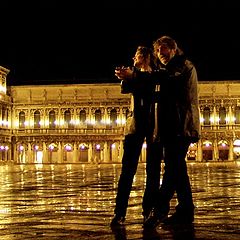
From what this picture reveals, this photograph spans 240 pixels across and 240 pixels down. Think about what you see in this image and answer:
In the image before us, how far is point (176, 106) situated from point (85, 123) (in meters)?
62.4

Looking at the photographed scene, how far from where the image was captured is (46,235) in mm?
4312

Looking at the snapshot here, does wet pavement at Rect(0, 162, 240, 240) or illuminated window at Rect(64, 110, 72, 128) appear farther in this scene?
illuminated window at Rect(64, 110, 72, 128)

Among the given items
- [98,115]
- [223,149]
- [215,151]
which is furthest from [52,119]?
[223,149]

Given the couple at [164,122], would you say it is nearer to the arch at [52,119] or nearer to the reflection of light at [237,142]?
the reflection of light at [237,142]

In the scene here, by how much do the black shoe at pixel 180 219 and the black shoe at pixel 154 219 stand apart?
0.06 meters

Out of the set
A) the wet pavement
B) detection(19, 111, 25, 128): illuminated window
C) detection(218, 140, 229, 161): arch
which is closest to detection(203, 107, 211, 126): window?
detection(218, 140, 229, 161): arch

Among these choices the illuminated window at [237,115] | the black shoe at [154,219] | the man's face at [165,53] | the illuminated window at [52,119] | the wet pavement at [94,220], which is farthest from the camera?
the illuminated window at [52,119]

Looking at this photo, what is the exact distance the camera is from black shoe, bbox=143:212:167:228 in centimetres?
480

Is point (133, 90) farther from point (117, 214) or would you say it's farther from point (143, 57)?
point (117, 214)

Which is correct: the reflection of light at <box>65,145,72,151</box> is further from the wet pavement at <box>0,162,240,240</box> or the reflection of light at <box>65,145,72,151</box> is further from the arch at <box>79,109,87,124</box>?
the wet pavement at <box>0,162,240,240</box>

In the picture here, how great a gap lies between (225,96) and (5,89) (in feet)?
78.0

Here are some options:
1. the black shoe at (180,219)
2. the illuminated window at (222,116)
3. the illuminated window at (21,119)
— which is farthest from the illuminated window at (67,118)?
the black shoe at (180,219)

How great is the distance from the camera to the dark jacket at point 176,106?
5164 millimetres

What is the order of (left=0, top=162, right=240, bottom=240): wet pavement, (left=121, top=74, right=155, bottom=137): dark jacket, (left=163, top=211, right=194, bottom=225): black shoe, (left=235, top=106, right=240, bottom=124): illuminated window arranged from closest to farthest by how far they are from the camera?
(left=0, top=162, right=240, bottom=240): wet pavement
(left=163, top=211, right=194, bottom=225): black shoe
(left=121, top=74, right=155, bottom=137): dark jacket
(left=235, top=106, right=240, bottom=124): illuminated window
